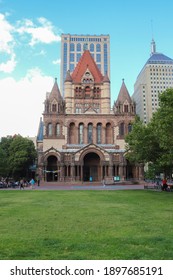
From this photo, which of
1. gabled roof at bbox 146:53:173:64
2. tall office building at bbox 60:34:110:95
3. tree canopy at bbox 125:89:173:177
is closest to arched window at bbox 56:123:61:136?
tree canopy at bbox 125:89:173:177

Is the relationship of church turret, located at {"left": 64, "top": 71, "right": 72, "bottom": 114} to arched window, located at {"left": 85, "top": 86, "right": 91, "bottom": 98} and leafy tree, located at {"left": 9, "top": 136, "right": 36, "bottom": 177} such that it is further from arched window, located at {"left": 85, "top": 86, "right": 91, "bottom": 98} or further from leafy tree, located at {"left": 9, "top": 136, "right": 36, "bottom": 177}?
leafy tree, located at {"left": 9, "top": 136, "right": 36, "bottom": 177}

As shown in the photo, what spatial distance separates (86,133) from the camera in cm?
6450

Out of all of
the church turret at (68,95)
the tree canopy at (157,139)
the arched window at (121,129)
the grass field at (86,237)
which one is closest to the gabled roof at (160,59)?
the church turret at (68,95)

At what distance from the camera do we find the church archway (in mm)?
61094

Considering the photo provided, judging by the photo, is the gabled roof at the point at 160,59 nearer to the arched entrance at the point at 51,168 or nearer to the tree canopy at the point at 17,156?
the tree canopy at the point at 17,156

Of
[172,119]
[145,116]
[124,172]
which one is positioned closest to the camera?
[172,119]

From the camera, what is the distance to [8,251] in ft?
23.5

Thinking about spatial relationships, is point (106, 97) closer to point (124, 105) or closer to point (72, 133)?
point (124, 105)

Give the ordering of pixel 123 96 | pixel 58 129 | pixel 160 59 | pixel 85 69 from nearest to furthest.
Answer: pixel 58 129 < pixel 123 96 < pixel 85 69 < pixel 160 59

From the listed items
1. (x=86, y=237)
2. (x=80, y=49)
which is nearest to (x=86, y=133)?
(x=86, y=237)

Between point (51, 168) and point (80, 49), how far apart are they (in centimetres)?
10221

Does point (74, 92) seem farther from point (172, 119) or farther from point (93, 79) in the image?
point (172, 119)
